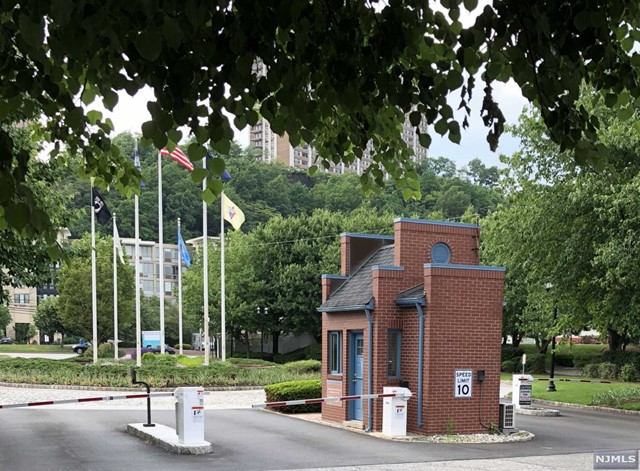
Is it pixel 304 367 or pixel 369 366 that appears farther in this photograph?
pixel 304 367

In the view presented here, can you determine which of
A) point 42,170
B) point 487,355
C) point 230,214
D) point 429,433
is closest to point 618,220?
point 487,355

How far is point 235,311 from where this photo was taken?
57062mm

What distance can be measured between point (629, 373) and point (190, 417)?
105 feet

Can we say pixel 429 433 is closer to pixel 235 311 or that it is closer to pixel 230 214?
pixel 230 214

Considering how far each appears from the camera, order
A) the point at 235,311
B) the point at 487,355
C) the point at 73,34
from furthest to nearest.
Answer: the point at 235,311
the point at 487,355
the point at 73,34

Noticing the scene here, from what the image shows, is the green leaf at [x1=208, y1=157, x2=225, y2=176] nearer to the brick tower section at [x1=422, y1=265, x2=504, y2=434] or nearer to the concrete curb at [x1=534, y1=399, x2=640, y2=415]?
the brick tower section at [x1=422, y1=265, x2=504, y2=434]

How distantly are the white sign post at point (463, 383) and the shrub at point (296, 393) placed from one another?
5.75 meters

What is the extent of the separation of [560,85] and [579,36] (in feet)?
1.14

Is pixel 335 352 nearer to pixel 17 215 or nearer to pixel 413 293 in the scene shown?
pixel 413 293

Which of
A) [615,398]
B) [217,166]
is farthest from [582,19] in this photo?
[615,398]

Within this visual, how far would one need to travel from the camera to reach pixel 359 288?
21.6 metres

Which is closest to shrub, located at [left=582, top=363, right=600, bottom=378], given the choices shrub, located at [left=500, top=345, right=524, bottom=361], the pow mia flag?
shrub, located at [left=500, top=345, right=524, bottom=361]

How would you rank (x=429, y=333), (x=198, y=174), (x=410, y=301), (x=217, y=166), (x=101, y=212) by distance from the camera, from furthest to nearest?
(x=101, y=212), (x=410, y=301), (x=429, y=333), (x=198, y=174), (x=217, y=166)

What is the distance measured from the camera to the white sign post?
19.3 meters
